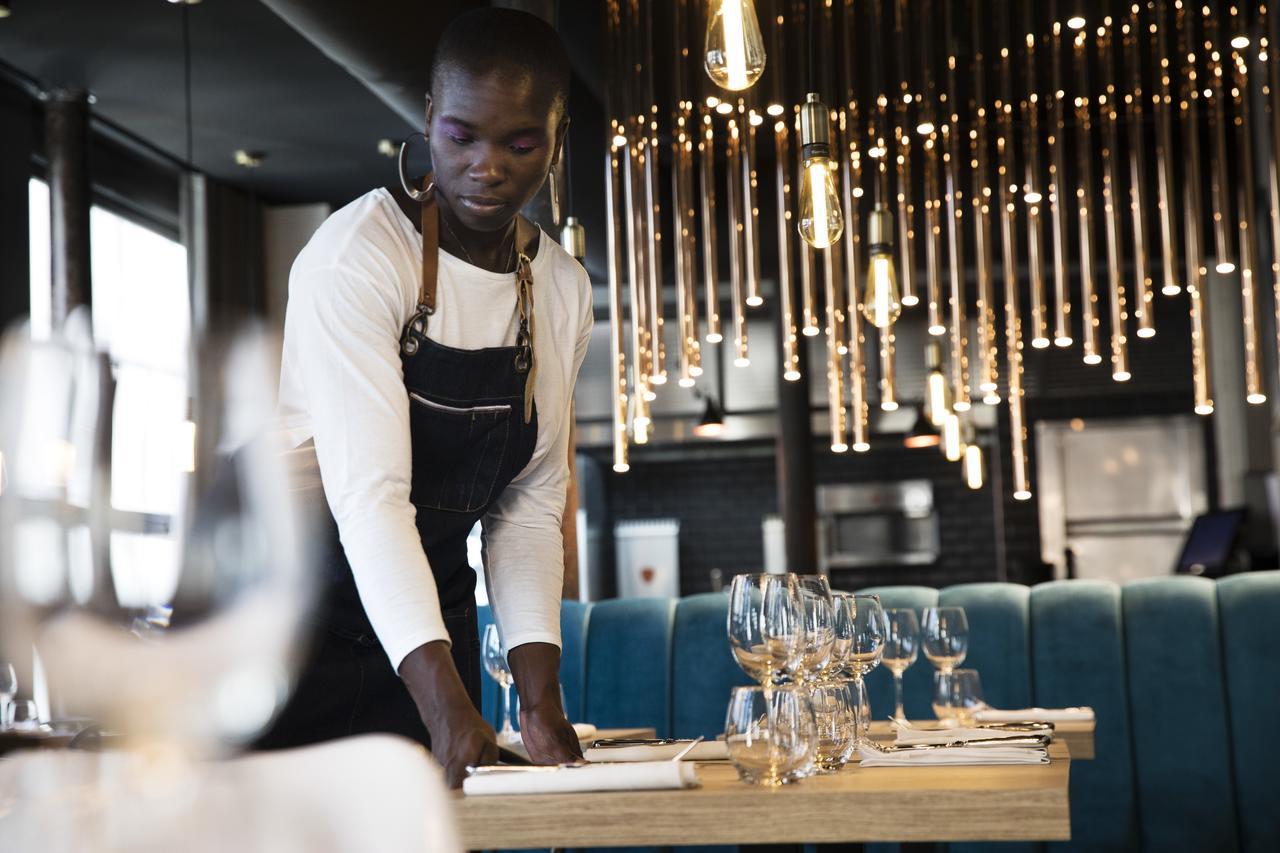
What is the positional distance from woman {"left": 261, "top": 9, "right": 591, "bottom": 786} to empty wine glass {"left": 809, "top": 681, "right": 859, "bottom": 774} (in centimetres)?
27

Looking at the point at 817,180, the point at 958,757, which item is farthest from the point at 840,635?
the point at 817,180

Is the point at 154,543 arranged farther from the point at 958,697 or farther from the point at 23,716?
the point at 958,697

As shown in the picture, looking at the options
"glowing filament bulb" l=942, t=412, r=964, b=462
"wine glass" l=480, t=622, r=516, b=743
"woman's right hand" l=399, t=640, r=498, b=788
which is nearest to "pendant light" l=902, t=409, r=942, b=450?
"glowing filament bulb" l=942, t=412, r=964, b=462

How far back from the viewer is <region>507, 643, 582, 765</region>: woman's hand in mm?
1523

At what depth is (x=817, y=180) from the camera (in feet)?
9.86

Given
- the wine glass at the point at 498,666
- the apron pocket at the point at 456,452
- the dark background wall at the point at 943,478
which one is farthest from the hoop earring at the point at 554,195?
the dark background wall at the point at 943,478

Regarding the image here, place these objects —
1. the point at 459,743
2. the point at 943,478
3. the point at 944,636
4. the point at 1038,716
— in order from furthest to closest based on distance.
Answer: the point at 943,478 < the point at 944,636 < the point at 1038,716 < the point at 459,743

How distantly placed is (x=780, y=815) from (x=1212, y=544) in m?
6.95

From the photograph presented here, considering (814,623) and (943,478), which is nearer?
→ (814,623)

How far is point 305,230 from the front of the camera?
28.3ft

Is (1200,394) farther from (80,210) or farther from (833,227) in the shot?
(80,210)

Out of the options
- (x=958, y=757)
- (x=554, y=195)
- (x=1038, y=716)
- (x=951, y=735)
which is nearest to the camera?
(x=958, y=757)

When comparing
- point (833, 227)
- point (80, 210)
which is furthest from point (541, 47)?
point (80, 210)

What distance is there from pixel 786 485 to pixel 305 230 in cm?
326
